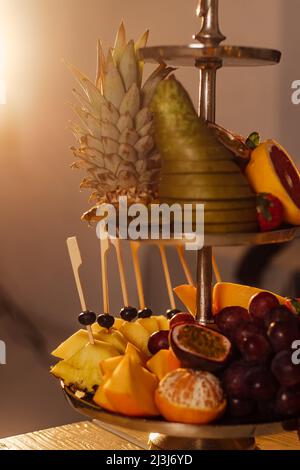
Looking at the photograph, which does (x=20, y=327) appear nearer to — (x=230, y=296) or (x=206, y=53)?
(x=230, y=296)

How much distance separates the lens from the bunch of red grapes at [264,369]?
1.09 m

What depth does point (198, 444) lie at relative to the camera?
1.19 m

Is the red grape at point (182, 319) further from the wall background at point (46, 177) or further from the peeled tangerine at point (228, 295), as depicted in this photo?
the wall background at point (46, 177)

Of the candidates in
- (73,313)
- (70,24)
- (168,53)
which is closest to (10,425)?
(73,313)

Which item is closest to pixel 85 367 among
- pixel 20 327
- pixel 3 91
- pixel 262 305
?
pixel 262 305

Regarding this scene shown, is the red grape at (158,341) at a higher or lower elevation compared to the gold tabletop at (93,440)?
higher

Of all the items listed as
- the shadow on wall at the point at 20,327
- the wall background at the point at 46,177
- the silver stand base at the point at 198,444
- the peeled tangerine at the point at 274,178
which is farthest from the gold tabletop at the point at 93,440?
the shadow on wall at the point at 20,327

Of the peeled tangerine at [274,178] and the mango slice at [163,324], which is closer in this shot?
the peeled tangerine at [274,178]

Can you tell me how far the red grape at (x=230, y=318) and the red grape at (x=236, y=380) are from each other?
0.20 ft

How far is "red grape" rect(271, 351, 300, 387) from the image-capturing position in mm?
1086

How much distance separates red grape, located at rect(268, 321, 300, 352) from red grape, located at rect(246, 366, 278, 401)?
Answer: 4 centimetres

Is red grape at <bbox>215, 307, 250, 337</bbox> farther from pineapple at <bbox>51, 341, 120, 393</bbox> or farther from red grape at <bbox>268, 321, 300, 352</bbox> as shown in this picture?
pineapple at <bbox>51, 341, 120, 393</bbox>

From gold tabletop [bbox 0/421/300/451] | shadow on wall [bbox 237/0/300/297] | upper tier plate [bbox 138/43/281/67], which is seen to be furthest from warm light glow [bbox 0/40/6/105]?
upper tier plate [bbox 138/43/281/67]
